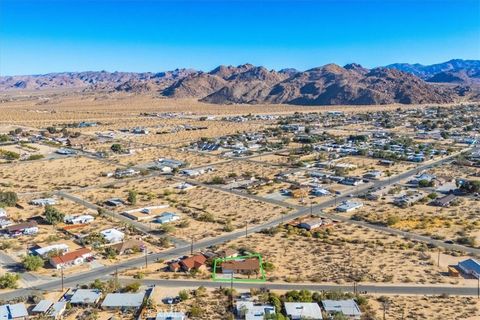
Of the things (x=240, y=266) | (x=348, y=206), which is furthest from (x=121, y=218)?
(x=348, y=206)

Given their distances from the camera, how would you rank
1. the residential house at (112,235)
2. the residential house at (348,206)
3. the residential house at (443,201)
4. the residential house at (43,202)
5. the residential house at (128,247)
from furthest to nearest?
the residential house at (43,202) < the residential house at (443,201) < the residential house at (348,206) < the residential house at (112,235) < the residential house at (128,247)

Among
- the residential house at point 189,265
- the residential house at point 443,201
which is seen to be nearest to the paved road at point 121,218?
the residential house at point 189,265

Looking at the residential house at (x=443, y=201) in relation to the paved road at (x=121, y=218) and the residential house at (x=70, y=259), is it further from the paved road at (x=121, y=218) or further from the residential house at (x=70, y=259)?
the residential house at (x=70, y=259)

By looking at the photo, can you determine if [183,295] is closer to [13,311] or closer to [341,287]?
[13,311]

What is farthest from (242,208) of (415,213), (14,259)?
(14,259)

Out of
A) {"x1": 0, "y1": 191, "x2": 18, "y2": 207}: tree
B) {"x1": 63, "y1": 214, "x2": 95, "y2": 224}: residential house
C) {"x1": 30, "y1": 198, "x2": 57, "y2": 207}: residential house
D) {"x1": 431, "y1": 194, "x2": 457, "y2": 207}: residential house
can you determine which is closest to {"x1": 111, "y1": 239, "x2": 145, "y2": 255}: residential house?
{"x1": 63, "y1": 214, "x2": 95, "y2": 224}: residential house
